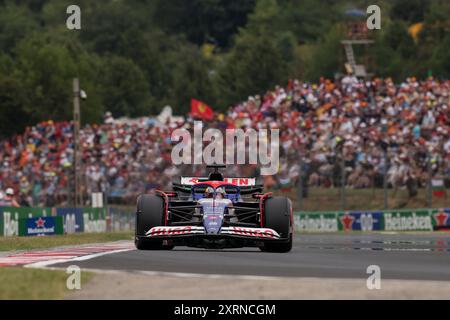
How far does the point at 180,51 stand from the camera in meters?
140

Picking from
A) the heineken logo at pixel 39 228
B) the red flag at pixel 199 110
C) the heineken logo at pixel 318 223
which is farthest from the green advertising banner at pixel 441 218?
the red flag at pixel 199 110

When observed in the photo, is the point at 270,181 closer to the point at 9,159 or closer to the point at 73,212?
the point at 73,212

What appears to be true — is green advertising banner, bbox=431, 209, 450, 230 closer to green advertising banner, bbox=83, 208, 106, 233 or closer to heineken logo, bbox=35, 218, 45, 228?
green advertising banner, bbox=83, 208, 106, 233

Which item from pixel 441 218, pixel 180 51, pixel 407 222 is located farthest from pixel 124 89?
pixel 441 218

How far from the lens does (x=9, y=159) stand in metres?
51.0

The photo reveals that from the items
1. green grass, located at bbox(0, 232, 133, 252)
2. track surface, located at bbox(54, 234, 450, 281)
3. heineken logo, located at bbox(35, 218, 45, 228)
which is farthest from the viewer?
heineken logo, located at bbox(35, 218, 45, 228)

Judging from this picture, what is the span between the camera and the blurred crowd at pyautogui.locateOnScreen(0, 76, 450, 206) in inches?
1519

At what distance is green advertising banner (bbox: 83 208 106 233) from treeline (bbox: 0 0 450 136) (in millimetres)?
37577

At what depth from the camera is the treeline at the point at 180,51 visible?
8475cm

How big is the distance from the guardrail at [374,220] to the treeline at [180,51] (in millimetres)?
35521

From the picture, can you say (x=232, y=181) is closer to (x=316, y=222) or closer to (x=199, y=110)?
(x=316, y=222)

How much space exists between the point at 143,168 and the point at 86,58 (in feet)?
196

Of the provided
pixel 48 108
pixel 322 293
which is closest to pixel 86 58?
pixel 48 108

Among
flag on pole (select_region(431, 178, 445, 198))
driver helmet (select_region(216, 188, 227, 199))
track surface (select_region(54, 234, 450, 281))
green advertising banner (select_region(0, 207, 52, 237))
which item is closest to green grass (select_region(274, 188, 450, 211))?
flag on pole (select_region(431, 178, 445, 198))
